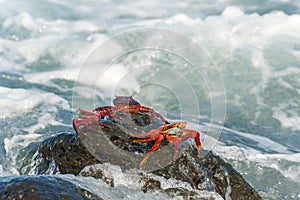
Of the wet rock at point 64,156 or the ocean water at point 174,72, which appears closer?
the wet rock at point 64,156

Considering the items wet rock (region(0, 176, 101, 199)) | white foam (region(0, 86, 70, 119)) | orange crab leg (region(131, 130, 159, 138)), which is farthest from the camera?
white foam (region(0, 86, 70, 119))

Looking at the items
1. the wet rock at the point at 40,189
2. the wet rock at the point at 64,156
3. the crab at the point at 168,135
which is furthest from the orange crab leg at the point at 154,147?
the wet rock at the point at 40,189

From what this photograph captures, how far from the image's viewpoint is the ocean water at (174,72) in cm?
641

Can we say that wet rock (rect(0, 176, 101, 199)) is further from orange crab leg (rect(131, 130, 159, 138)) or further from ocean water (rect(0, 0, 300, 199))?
ocean water (rect(0, 0, 300, 199))

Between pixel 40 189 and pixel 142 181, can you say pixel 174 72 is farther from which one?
pixel 40 189

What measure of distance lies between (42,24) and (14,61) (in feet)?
9.32

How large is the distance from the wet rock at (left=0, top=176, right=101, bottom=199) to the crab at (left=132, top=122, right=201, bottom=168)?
757mm

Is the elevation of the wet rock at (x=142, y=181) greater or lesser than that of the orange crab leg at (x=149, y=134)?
lesser

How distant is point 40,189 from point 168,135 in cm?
124

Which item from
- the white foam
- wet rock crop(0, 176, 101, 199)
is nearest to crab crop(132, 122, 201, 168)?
wet rock crop(0, 176, 101, 199)

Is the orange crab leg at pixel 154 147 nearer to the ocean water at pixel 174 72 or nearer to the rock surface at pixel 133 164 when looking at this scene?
the rock surface at pixel 133 164

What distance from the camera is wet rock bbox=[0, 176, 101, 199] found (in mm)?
2639

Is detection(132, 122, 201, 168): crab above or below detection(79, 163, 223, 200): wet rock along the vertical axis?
above

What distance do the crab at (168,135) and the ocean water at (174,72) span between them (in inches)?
69.1
